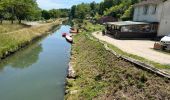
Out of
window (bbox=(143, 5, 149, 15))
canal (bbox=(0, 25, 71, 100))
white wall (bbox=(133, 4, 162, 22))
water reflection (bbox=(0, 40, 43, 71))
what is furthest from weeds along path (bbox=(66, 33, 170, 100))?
window (bbox=(143, 5, 149, 15))

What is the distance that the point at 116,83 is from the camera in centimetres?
1469

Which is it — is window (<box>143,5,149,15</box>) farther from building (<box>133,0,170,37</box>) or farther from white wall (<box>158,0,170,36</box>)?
white wall (<box>158,0,170,36</box>)

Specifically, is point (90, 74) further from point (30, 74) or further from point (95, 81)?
point (30, 74)

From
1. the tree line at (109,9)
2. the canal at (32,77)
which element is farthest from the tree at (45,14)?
the canal at (32,77)

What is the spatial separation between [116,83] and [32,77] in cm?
932

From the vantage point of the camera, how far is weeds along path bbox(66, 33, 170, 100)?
12.5 m

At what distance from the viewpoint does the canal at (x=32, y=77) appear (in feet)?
55.2

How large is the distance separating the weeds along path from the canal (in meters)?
1.78

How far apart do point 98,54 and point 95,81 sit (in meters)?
7.27

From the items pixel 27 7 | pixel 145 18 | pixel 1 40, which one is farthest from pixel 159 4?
pixel 27 7

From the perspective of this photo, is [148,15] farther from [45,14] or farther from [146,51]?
[45,14]

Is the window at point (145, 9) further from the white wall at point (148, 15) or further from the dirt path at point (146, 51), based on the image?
the dirt path at point (146, 51)

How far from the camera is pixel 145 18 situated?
43125 mm

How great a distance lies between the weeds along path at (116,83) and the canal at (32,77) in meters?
1.78
